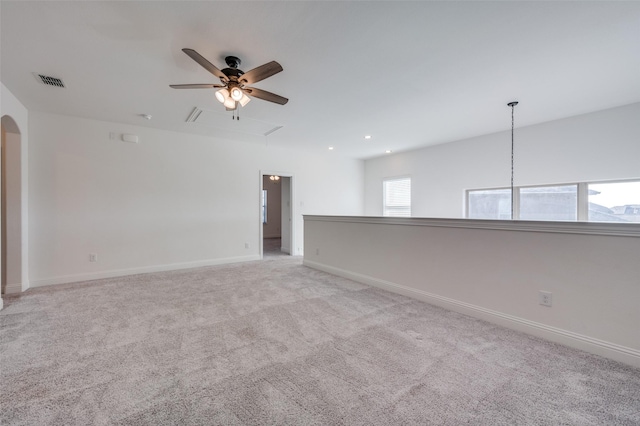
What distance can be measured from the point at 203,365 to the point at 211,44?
2749 millimetres

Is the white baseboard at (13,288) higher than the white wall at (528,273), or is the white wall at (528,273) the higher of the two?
the white wall at (528,273)

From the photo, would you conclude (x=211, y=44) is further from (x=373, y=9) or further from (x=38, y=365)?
(x=38, y=365)

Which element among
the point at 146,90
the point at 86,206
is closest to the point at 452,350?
the point at 146,90

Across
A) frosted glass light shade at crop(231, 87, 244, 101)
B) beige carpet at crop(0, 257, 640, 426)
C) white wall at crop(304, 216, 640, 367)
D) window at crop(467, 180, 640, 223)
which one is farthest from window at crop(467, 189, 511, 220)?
frosted glass light shade at crop(231, 87, 244, 101)

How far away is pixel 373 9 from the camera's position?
1.99 m

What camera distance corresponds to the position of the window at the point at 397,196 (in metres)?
6.86

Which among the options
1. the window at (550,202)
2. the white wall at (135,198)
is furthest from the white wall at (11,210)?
the window at (550,202)

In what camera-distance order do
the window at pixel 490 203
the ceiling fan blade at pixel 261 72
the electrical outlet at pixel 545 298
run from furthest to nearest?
the window at pixel 490 203, the electrical outlet at pixel 545 298, the ceiling fan blade at pixel 261 72

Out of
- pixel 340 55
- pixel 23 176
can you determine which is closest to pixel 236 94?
pixel 340 55

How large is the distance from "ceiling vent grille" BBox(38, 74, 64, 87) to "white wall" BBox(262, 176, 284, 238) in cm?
711

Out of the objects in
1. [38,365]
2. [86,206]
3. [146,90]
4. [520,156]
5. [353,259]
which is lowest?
[38,365]

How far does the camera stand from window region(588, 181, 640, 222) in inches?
152

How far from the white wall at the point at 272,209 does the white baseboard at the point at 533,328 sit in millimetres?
7081

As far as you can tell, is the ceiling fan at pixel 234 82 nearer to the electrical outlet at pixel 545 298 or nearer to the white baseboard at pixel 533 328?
the white baseboard at pixel 533 328
